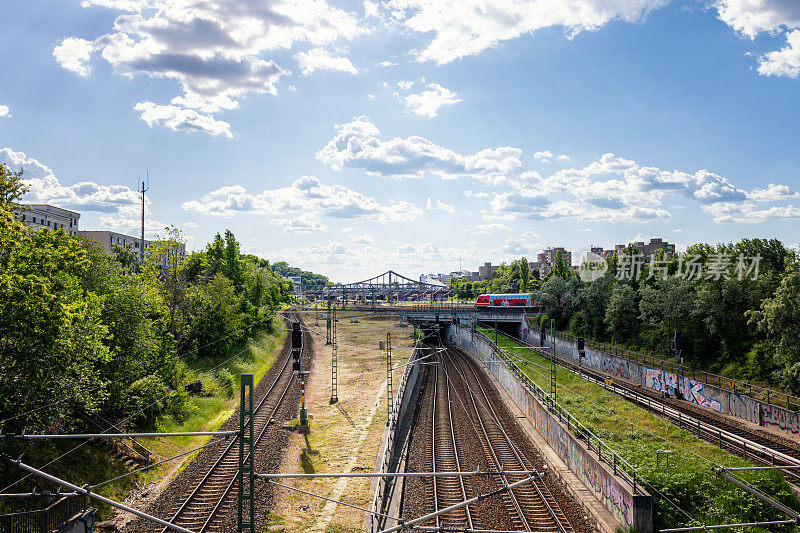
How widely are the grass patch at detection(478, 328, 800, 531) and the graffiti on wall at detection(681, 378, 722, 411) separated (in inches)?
200

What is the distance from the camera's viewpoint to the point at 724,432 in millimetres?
29250

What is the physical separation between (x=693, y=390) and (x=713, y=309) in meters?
10.3

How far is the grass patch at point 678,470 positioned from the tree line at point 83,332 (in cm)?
2287

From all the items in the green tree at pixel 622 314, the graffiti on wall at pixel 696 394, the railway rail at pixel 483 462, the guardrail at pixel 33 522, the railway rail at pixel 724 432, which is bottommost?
the railway rail at pixel 483 462

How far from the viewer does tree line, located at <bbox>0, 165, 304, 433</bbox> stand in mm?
17578

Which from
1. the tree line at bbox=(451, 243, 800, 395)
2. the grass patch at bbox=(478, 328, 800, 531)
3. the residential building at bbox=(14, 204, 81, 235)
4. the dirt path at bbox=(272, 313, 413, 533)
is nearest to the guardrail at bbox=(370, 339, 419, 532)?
the dirt path at bbox=(272, 313, 413, 533)

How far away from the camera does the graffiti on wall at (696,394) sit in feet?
118

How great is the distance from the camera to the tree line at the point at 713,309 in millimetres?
35000

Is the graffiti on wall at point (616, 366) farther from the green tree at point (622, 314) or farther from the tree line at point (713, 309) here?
the green tree at point (622, 314)

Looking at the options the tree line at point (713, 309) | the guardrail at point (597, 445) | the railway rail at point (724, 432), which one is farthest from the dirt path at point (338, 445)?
the tree line at point (713, 309)

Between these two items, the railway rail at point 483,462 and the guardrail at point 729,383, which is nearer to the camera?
the railway rail at point 483,462

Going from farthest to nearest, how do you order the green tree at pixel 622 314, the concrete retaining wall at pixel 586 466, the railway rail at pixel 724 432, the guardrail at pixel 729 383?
the green tree at pixel 622 314, the guardrail at pixel 729 383, the railway rail at pixel 724 432, the concrete retaining wall at pixel 586 466

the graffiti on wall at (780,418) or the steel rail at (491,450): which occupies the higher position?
the graffiti on wall at (780,418)

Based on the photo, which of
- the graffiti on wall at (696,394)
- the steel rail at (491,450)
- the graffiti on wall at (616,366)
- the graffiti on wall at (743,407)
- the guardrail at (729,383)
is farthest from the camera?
the graffiti on wall at (616,366)
